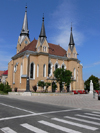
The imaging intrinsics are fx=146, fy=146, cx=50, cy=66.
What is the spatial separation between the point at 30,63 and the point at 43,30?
10750 millimetres

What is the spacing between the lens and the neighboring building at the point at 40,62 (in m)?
40.5

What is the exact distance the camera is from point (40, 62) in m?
40.8

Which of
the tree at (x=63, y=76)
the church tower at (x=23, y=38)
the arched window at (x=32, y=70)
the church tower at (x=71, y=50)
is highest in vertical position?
the church tower at (x=23, y=38)

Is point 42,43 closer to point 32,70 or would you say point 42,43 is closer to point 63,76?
point 32,70

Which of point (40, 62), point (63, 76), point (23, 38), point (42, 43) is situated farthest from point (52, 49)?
point (63, 76)

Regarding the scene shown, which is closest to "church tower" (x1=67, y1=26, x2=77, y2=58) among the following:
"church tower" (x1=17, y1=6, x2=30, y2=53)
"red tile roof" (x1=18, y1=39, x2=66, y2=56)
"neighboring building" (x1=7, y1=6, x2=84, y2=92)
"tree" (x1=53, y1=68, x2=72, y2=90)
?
"neighboring building" (x1=7, y1=6, x2=84, y2=92)

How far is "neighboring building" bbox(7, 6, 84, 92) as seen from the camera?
4047 cm

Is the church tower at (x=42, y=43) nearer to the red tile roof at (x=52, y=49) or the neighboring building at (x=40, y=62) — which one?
the neighboring building at (x=40, y=62)

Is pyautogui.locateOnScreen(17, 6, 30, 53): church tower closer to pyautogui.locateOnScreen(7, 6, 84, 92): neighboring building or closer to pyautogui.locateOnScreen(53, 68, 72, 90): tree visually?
pyautogui.locateOnScreen(7, 6, 84, 92): neighboring building

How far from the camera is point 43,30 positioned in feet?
143

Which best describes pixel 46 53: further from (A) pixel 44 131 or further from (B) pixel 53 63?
(A) pixel 44 131

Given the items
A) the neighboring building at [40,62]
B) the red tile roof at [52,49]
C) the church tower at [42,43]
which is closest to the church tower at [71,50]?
the neighboring building at [40,62]

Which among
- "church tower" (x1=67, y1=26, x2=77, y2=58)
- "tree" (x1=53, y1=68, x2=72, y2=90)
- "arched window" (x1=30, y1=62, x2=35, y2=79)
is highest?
"church tower" (x1=67, y1=26, x2=77, y2=58)

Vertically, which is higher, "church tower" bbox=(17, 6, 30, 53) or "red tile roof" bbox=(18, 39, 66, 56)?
"church tower" bbox=(17, 6, 30, 53)
